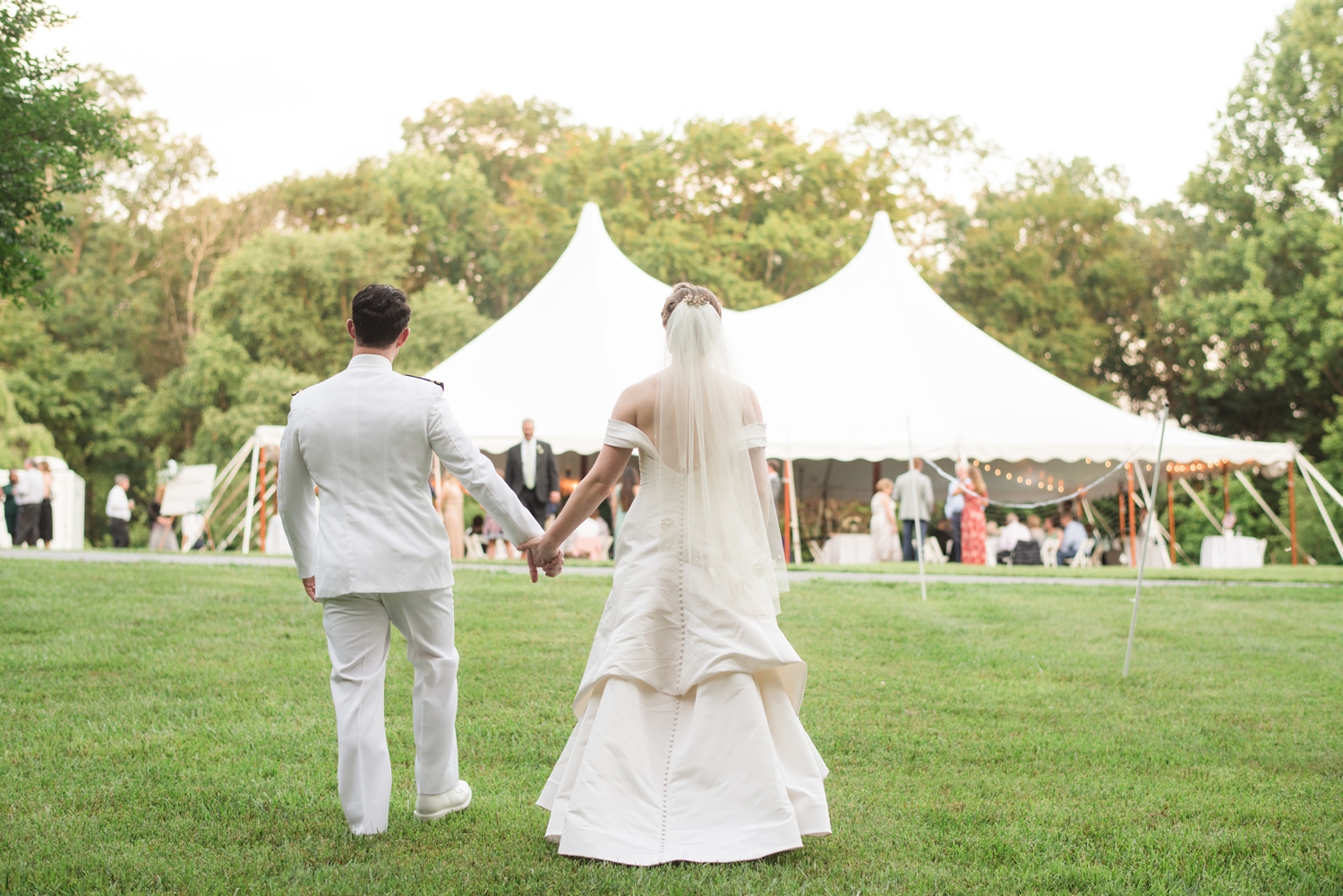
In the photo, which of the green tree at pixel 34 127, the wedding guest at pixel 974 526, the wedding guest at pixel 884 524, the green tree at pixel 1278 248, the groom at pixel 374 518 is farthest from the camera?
the green tree at pixel 1278 248

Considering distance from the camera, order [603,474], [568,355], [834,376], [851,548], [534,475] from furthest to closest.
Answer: [834,376], [568,355], [851,548], [534,475], [603,474]

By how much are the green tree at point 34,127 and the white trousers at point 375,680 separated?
21.1 ft

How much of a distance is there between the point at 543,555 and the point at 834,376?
15871 mm

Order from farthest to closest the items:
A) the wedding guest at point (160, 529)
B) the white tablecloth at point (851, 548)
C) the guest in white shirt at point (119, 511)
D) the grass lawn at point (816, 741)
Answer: the wedding guest at point (160, 529) < the guest in white shirt at point (119, 511) < the white tablecloth at point (851, 548) < the grass lawn at point (816, 741)

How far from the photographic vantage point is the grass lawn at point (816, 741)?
3.76 metres

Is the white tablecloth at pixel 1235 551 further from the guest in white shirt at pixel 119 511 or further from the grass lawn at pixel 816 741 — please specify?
the guest in white shirt at pixel 119 511

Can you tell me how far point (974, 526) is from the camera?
17.7 meters

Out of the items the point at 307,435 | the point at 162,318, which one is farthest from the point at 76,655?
the point at 162,318

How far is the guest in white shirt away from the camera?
21.4m

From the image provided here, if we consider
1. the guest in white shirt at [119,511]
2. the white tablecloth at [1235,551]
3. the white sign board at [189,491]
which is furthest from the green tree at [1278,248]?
the guest in white shirt at [119,511]

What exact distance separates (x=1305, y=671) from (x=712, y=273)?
75.9ft

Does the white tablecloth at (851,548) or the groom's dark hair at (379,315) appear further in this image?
the white tablecloth at (851,548)

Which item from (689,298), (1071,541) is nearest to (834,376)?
(1071,541)

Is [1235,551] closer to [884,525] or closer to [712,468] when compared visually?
[884,525]
